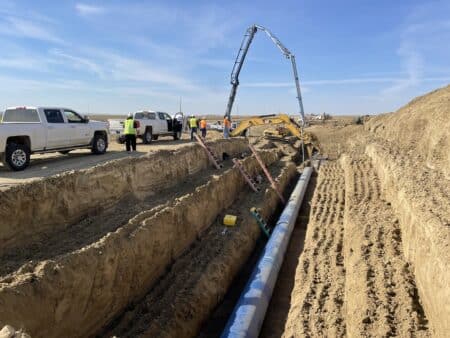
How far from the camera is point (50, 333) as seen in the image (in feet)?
16.3

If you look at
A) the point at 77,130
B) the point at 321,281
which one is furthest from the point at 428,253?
the point at 77,130

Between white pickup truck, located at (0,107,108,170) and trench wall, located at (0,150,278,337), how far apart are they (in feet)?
17.3

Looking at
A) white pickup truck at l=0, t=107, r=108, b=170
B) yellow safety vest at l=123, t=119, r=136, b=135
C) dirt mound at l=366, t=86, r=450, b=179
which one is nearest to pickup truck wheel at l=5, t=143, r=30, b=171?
white pickup truck at l=0, t=107, r=108, b=170

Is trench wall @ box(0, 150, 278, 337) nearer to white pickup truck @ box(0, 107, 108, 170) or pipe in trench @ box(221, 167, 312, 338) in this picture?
pipe in trench @ box(221, 167, 312, 338)

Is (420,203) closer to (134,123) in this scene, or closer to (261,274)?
(261,274)

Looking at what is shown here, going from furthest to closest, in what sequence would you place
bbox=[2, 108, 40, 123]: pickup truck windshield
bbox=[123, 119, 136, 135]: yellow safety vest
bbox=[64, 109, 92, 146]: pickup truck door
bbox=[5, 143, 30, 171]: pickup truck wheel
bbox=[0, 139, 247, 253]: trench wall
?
bbox=[123, 119, 136, 135]: yellow safety vest
bbox=[64, 109, 92, 146]: pickup truck door
bbox=[2, 108, 40, 123]: pickup truck windshield
bbox=[5, 143, 30, 171]: pickup truck wheel
bbox=[0, 139, 247, 253]: trench wall

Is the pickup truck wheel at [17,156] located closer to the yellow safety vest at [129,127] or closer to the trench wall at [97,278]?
the yellow safety vest at [129,127]

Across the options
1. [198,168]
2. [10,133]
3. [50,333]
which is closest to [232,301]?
[50,333]

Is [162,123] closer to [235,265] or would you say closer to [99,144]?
[99,144]

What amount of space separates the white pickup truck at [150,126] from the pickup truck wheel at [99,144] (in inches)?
158

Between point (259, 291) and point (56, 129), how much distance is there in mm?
9036

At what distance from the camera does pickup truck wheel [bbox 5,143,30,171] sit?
11.0 m

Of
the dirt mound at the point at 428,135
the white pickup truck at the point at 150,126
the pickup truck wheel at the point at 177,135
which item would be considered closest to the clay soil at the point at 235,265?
the dirt mound at the point at 428,135

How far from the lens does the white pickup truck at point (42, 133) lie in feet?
36.7
